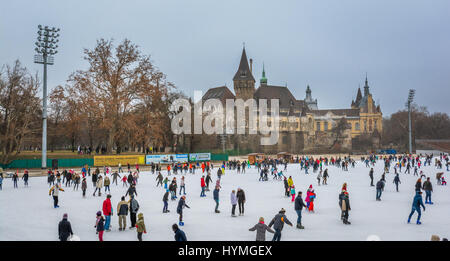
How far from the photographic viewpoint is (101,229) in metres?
8.74

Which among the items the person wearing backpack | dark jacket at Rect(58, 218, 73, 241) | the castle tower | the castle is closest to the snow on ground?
the person wearing backpack

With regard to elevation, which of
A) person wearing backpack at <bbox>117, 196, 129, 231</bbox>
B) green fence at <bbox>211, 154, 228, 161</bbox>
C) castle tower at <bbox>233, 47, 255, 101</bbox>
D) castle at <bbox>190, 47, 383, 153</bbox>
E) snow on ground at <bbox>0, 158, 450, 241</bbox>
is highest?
castle tower at <bbox>233, 47, 255, 101</bbox>

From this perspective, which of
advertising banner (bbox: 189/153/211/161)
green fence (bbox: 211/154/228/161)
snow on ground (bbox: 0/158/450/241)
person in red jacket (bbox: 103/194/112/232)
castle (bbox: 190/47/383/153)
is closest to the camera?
snow on ground (bbox: 0/158/450/241)

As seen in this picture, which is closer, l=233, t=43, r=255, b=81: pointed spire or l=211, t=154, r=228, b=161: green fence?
l=211, t=154, r=228, b=161: green fence

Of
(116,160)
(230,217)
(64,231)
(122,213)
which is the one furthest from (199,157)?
A: (64,231)

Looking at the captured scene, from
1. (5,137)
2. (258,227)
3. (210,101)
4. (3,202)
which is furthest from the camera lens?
(210,101)

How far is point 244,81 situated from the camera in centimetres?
8556

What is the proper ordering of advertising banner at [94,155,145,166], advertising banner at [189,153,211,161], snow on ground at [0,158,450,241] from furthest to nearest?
advertising banner at [189,153,211,161], advertising banner at [94,155,145,166], snow on ground at [0,158,450,241]

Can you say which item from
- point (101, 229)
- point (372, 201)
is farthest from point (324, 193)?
point (101, 229)

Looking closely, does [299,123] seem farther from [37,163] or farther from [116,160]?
[37,163]

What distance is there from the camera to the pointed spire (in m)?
85.9

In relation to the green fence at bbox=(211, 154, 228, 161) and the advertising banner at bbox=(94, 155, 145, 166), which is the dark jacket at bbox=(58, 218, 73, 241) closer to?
the advertising banner at bbox=(94, 155, 145, 166)

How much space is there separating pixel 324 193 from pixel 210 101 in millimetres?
65640
